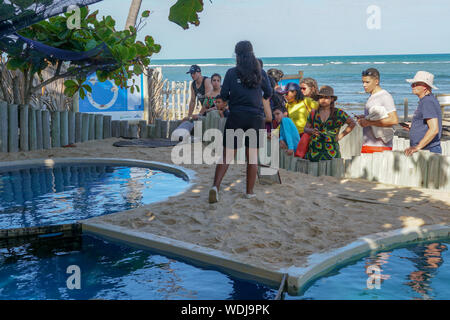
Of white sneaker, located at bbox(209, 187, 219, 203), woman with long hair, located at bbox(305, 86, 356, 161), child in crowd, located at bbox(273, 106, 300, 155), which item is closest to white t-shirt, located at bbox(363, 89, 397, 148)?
woman with long hair, located at bbox(305, 86, 356, 161)

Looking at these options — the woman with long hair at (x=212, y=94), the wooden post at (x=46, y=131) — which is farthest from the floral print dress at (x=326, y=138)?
the wooden post at (x=46, y=131)

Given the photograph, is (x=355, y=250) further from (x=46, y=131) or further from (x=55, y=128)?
(x=55, y=128)

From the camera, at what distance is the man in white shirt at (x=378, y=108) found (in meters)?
7.41

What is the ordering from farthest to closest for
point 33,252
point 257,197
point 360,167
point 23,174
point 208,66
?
point 208,66, point 23,174, point 360,167, point 257,197, point 33,252

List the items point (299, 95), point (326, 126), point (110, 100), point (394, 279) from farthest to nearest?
point (110, 100)
point (299, 95)
point (326, 126)
point (394, 279)

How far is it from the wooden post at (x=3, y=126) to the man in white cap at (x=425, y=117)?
7.52 meters

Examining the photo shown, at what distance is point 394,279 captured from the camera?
4.21 metres

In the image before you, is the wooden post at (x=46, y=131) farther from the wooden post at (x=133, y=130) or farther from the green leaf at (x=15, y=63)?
the wooden post at (x=133, y=130)

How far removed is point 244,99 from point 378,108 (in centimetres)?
229

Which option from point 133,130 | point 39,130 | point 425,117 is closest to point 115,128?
point 133,130

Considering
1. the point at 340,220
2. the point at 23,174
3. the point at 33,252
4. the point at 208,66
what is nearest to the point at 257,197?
the point at 340,220

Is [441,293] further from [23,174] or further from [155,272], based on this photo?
[23,174]

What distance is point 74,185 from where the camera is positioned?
8.09 m
